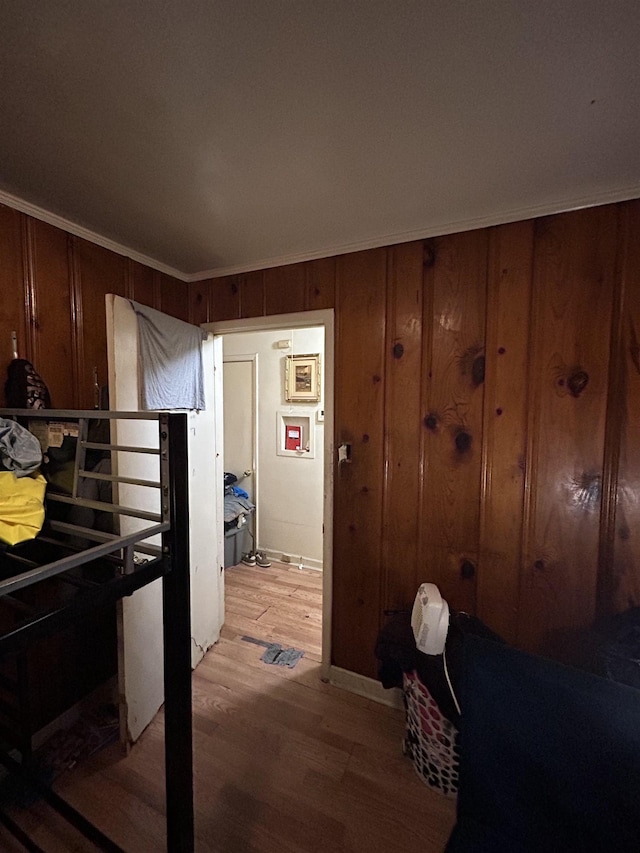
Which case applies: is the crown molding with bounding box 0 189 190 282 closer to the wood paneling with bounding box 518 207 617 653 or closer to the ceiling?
the ceiling

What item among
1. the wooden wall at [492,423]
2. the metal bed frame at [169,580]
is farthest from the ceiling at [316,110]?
the metal bed frame at [169,580]

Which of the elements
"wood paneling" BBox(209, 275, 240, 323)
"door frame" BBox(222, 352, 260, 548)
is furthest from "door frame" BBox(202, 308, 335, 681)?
"door frame" BBox(222, 352, 260, 548)

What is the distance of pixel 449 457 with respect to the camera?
1.66 metres

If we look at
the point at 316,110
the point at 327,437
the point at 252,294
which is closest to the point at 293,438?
the point at 327,437

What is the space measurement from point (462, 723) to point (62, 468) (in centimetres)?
157

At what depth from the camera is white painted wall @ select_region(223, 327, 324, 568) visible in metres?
3.28

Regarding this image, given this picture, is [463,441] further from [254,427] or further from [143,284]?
[254,427]

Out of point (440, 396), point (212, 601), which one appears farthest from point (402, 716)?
point (440, 396)

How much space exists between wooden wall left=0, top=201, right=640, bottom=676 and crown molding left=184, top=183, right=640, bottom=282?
0.10ft

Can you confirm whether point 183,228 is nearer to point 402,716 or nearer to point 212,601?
point 212,601

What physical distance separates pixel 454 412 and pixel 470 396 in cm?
10

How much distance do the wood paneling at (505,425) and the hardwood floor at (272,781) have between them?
79 centimetres

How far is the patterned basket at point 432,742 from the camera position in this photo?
132cm

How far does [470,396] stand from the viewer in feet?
5.28
